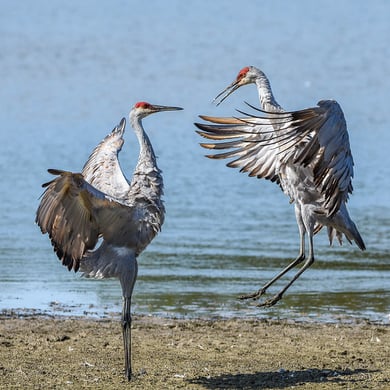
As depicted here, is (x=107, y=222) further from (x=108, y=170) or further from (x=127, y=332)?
(x=108, y=170)

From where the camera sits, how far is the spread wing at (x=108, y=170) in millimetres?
9440

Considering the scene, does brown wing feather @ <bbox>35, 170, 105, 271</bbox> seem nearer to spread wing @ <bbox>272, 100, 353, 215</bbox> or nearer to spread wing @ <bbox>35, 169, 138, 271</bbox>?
spread wing @ <bbox>35, 169, 138, 271</bbox>

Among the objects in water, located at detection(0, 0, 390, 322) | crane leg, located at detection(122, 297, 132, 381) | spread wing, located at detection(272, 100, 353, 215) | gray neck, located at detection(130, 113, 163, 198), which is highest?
spread wing, located at detection(272, 100, 353, 215)

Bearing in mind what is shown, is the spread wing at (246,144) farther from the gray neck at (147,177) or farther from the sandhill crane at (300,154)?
the gray neck at (147,177)

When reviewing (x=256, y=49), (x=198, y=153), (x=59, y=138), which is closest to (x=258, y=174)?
(x=198, y=153)

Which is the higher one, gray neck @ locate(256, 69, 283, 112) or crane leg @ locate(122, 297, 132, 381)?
gray neck @ locate(256, 69, 283, 112)

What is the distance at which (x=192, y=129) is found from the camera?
70.3 ft

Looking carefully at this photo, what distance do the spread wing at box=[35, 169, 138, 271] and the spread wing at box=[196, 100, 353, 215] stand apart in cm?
127

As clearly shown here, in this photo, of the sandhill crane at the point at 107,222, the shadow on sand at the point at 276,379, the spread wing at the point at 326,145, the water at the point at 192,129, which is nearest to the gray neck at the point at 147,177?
the sandhill crane at the point at 107,222

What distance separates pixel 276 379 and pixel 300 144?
2.18 m

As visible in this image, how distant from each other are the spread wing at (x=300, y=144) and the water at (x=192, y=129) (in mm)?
1457

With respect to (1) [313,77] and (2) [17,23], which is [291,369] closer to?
(1) [313,77]

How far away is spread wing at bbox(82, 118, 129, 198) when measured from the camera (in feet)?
31.0

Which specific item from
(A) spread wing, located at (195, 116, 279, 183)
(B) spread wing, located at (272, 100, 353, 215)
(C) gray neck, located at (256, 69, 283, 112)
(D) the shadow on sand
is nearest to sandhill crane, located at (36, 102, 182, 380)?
(D) the shadow on sand
